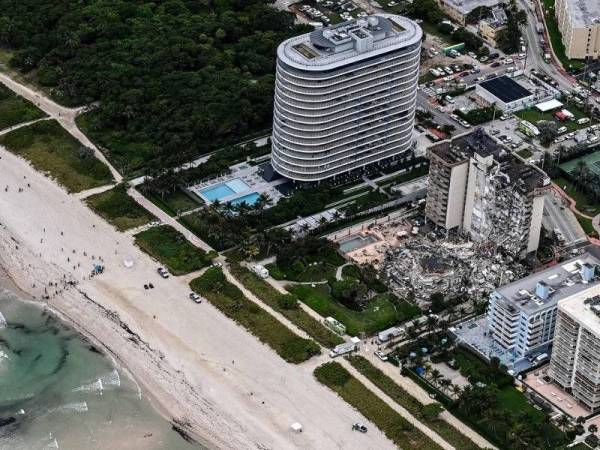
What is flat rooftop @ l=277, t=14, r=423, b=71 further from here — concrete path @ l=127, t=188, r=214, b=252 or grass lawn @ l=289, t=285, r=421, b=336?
grass lawn @ l=289, t=285, r=421, b=336

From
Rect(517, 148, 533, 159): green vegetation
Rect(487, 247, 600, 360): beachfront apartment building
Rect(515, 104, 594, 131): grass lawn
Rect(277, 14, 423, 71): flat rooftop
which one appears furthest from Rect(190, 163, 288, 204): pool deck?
Rect(515, 104, 594, 131): grass lawn

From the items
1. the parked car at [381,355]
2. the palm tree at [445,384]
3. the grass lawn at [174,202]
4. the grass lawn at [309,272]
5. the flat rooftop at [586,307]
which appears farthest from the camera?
the grass lawn at [174,202]

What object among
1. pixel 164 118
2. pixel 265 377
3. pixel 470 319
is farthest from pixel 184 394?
pixel 164 118

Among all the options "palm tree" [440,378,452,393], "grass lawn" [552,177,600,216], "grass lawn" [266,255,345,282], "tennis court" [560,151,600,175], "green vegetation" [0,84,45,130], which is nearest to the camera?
"palm tree" [440,378,452,393]

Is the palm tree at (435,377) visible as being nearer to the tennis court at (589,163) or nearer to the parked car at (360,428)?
the parked car at (360,428)

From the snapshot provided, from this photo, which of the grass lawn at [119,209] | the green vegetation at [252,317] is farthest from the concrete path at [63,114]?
the green vegetation at [252,317]

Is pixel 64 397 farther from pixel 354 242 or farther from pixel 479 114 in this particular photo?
pixel 479 114
